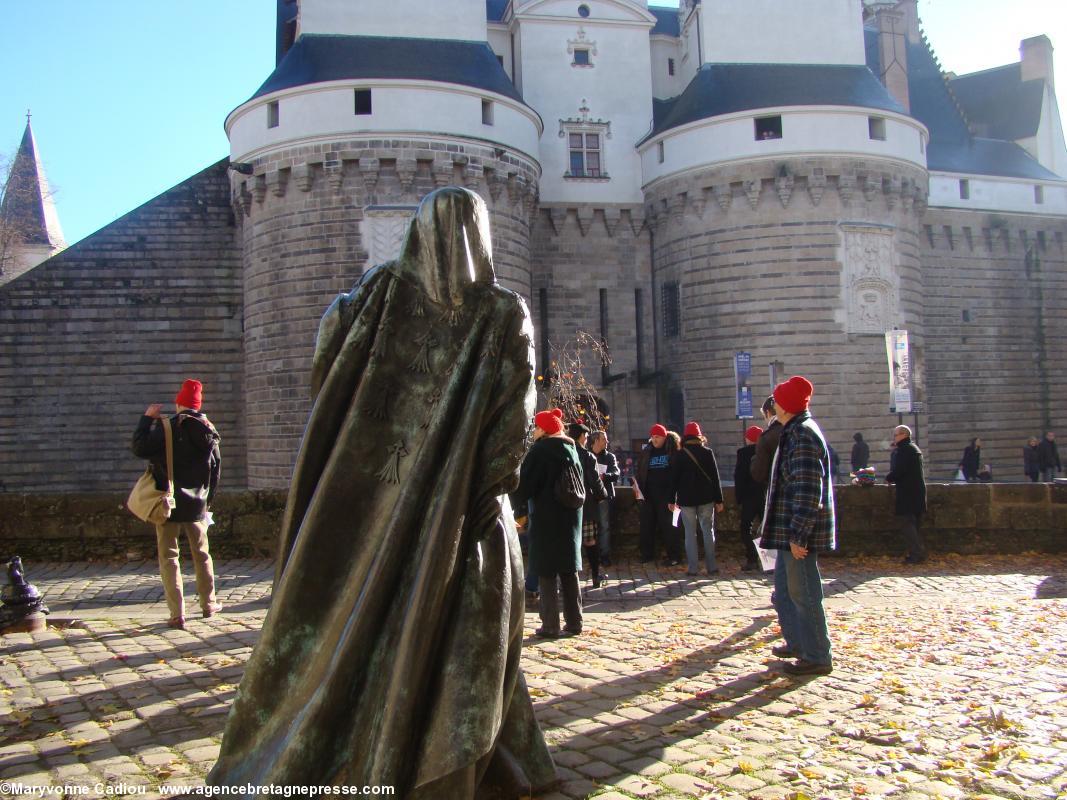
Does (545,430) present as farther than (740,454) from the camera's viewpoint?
No

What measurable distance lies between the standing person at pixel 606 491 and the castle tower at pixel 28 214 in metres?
29.8

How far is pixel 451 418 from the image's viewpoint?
2605mm

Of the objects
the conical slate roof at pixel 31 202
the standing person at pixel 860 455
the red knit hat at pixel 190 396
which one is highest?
the conical slate roof at pixel 31 202

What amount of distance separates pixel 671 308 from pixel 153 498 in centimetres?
1793

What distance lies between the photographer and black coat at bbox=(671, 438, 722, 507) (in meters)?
8.60

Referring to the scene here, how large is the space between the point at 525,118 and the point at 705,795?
19.3 m

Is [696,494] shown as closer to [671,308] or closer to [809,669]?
[809,669]

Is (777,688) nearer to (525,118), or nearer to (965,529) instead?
(965,529)

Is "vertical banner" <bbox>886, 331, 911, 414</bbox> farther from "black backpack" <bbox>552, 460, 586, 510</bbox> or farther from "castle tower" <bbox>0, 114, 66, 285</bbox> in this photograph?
"castle tower" <bbox>0, 114, 66, 285</bbox>

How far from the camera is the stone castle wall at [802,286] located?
20219 millimetres

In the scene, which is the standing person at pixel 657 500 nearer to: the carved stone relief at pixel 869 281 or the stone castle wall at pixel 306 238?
the stone castle wall at pixel 306 238

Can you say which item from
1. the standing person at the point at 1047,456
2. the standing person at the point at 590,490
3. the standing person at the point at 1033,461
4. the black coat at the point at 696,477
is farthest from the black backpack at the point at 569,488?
the standing person at the point at 1033,461

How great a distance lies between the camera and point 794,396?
520 cm

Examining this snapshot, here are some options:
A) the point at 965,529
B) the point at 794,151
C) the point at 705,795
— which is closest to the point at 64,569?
the point at 705,795
